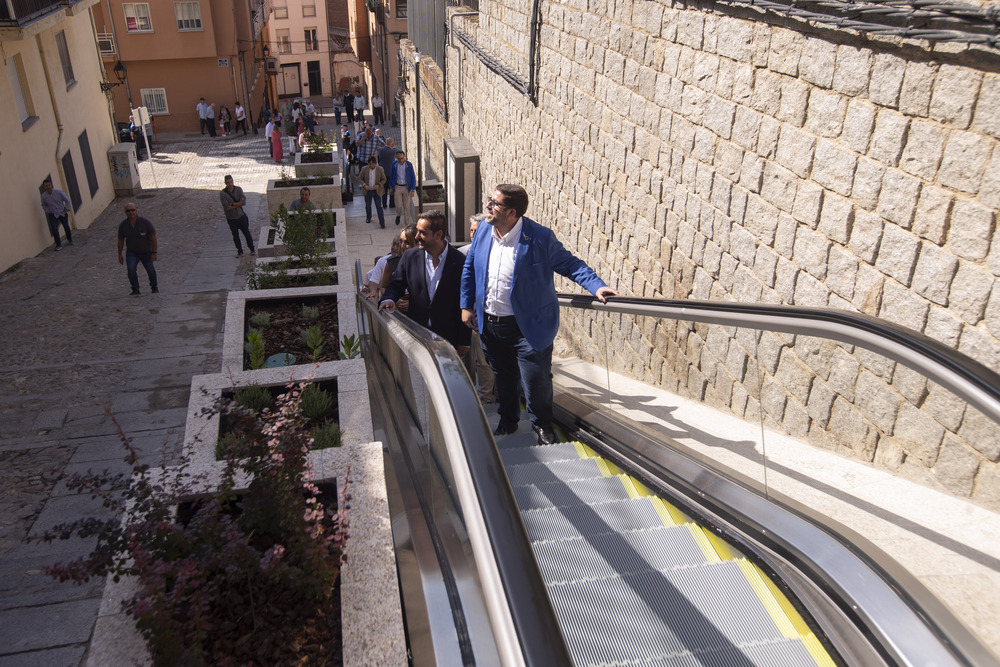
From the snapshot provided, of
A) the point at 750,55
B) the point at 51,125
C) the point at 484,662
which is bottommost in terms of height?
the point at 51,125

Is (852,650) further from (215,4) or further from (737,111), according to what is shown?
(215,4)

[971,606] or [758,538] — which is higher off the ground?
[971,606]

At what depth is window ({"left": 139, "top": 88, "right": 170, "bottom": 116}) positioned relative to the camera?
30219mm

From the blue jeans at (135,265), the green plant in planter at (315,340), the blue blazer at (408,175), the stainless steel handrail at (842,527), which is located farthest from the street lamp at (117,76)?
the stainless steel handrail at (842,527)

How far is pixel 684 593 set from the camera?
106 inches

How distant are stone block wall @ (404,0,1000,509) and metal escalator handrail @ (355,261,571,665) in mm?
2042

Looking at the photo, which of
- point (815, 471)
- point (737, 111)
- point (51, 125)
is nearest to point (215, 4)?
point (51, 125)

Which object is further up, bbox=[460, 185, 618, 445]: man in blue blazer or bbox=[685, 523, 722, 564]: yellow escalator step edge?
bbox=[460, 185, 618, 445]: man in blue blazer

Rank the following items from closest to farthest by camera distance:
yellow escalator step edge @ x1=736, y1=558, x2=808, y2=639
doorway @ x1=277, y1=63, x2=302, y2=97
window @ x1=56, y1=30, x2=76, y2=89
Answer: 1. yellow escalator step edge @ x1=736, y1=558, x2=808, y2=639
2. window @ x1=56, y1=30, x2=76, y2=89
3. doorway @ x1=277, y1=63, x2=302, y2=97

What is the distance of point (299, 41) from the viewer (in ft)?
188

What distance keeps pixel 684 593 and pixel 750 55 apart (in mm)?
3516

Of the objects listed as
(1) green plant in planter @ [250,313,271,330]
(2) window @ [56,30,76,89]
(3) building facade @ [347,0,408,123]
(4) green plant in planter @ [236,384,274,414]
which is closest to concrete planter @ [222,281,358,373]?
(1) green plant in planter @ [250,313,271,330]

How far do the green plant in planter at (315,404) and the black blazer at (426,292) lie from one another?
2.50 feet

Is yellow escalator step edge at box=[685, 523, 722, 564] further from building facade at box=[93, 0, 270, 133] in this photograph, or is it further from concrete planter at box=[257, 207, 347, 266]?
building facade at box=[93, 0, 270, 133]
